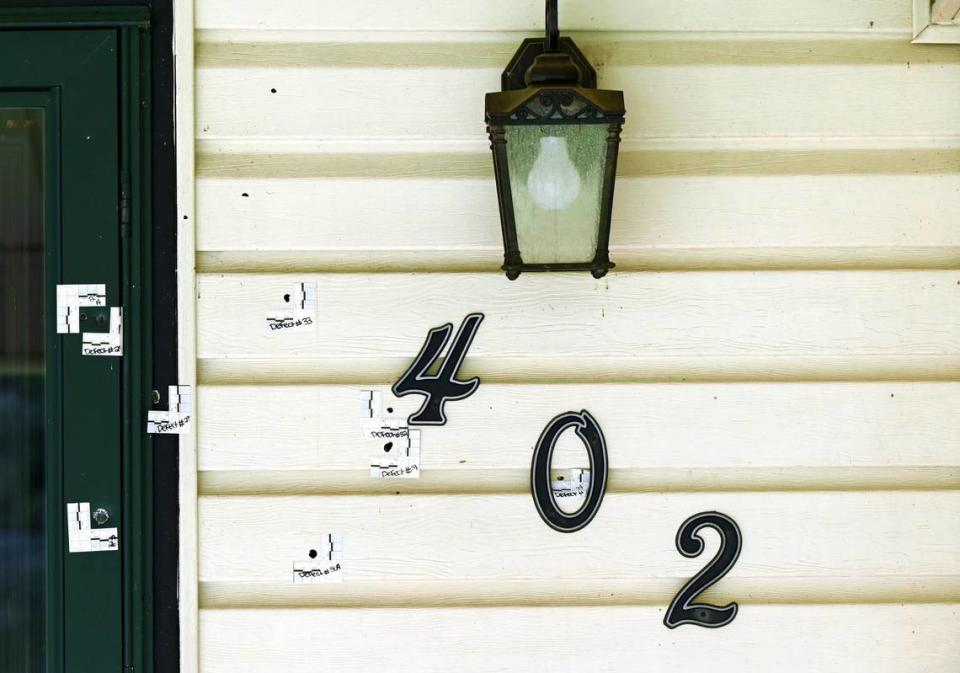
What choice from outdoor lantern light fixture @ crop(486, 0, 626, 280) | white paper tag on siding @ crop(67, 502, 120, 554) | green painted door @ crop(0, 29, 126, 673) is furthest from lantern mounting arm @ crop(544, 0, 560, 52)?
white paper tag on siding @ crop(67, 502, 120, 554)

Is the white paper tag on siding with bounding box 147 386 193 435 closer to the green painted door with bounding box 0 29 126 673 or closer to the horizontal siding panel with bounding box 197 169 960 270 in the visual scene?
the green painted door with bounding box 0 29 126 673

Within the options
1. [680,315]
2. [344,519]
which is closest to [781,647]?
[680,315]

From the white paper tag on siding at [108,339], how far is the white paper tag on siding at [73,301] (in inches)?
1.2

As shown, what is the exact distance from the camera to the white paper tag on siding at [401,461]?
6.38 feet

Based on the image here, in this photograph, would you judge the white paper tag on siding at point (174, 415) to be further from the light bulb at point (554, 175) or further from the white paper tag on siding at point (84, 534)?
the light bulb at point (554, 175)

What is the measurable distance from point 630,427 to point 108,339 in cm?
122

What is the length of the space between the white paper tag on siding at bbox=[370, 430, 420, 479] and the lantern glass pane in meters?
0.54

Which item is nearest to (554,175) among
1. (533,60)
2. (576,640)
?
(533,60)

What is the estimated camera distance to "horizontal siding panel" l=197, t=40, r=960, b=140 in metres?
1.95

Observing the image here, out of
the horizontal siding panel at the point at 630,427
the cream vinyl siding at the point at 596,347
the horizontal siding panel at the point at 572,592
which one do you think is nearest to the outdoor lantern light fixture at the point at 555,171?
the cream vinyl siding at the point at 596,347

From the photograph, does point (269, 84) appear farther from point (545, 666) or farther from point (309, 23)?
point (545, 666)

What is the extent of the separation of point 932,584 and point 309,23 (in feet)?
6.39

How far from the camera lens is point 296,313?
194 centimetres

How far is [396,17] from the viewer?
1954 millimetres
